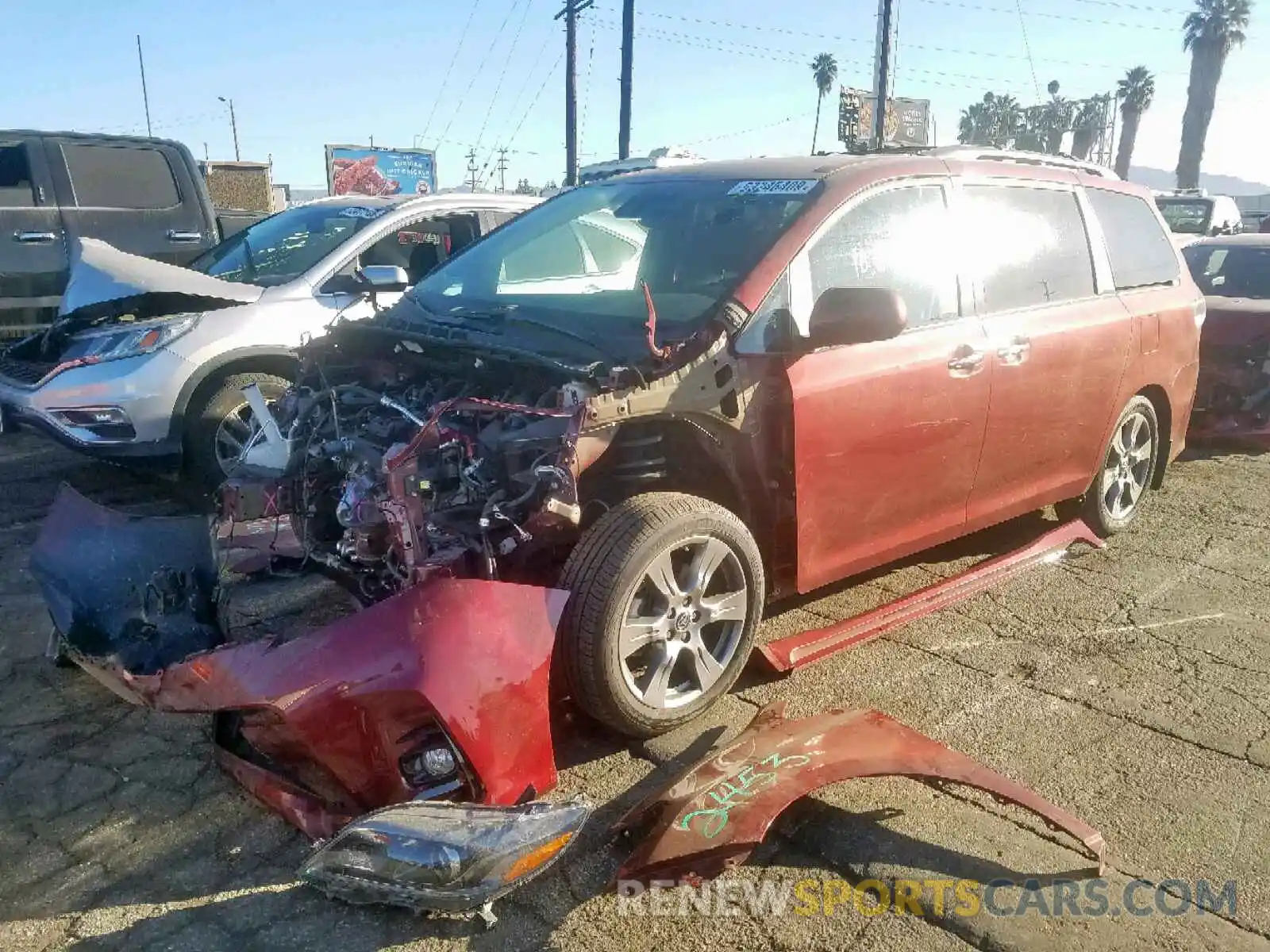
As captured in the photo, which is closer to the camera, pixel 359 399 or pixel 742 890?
pixel 742 890

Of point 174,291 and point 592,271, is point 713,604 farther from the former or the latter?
point 174,291

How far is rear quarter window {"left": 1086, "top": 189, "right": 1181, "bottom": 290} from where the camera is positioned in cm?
486

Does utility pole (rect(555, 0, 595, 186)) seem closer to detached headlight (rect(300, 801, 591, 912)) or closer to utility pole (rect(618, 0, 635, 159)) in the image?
utility pole (rect(618, 0, 635, 159))

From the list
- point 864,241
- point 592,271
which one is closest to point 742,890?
point 864,241

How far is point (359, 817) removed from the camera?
232 cm

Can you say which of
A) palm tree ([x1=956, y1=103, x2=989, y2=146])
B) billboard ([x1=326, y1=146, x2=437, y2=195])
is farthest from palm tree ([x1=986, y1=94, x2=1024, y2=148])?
billboard ([x1=326, y1=146, x2=437, y2=195])

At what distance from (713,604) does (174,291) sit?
13.1ft

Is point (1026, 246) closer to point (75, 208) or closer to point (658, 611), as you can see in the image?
point (658, 611)

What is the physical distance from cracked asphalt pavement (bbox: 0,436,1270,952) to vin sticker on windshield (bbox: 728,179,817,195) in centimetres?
172

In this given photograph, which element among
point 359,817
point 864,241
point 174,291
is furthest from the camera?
point 174,291

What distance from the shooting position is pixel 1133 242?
505 centimetres

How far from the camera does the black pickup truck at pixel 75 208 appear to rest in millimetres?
8133

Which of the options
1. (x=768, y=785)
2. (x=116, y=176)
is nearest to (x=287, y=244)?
(x=116, y=176)

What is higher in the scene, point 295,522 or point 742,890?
point 295,522
